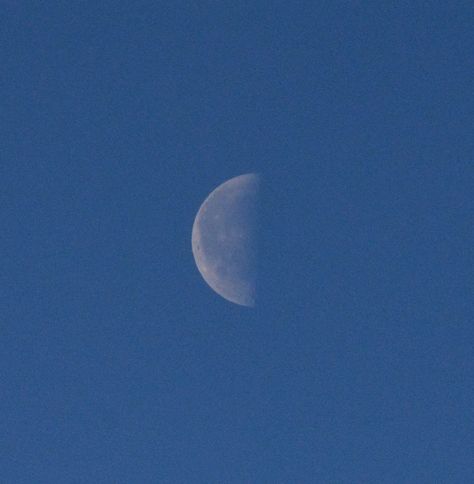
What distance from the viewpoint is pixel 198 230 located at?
61.9 ft

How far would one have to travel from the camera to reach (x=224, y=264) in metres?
18.5

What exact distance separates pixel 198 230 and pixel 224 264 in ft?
2.62
